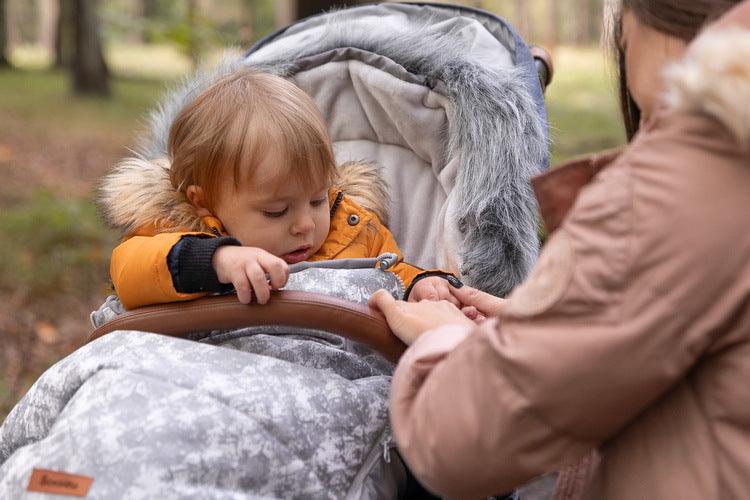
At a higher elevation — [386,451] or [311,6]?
[386,451]

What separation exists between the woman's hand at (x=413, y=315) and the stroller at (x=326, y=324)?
3cm

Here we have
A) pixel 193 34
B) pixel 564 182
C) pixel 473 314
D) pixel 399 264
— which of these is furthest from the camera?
pixel 193 34

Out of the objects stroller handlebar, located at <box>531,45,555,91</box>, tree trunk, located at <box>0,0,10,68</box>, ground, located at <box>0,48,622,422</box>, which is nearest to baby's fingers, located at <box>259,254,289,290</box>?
ground, located at <box>0,48,622,422</box>

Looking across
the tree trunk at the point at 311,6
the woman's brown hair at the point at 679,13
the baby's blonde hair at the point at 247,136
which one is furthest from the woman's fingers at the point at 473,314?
the tree trunk at the point at 311,6

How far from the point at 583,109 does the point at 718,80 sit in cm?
1247

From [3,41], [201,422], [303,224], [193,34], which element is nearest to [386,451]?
[201,422]

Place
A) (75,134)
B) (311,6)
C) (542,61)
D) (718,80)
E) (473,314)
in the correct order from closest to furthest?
(718,80)
(473,314)
(542,61)
(311,6)
(75,134)

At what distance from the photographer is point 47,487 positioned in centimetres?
162

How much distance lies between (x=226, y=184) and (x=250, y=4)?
72.4 ft

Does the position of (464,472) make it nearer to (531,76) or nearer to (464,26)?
(531,76)

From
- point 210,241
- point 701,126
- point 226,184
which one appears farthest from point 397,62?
point 701,126

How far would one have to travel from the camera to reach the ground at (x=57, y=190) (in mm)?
4832

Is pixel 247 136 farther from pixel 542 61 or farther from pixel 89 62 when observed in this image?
pixel 89 62

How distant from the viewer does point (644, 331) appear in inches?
48.8
